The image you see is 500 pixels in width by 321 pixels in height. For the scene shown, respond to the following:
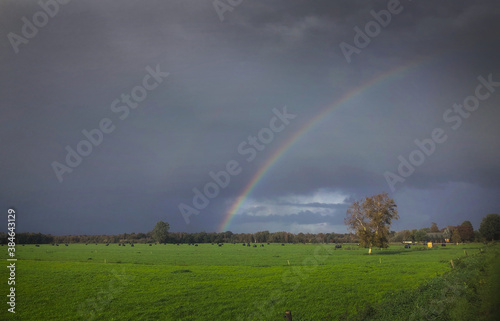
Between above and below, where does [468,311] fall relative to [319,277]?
above

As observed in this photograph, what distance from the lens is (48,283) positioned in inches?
1556

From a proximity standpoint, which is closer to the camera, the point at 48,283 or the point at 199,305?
the point at 199,305

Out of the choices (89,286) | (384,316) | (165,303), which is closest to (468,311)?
(384,316)

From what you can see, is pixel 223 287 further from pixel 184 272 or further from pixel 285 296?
pixel 184 272

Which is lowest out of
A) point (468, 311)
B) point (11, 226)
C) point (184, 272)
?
point (184, 272)

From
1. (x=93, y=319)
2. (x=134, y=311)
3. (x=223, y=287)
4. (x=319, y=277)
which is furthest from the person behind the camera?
(x=319, y=277)

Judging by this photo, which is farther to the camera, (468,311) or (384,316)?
(384,316)

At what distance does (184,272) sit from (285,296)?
71.6 ft

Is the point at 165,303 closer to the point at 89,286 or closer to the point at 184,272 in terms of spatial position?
the point at 89,286

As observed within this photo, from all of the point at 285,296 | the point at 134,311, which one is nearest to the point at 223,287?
the point at 285,296

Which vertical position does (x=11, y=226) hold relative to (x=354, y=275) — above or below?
above

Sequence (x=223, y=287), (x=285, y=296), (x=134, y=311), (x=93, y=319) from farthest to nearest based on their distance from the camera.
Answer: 1. (x=223, y=287)
2. (x=285, y=296)
3. (x=134, y=311)
4. (x=93, y=319)

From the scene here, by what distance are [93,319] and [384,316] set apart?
2030 centimetres

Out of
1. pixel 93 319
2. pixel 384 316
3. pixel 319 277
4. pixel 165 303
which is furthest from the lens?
pixel 319 277
